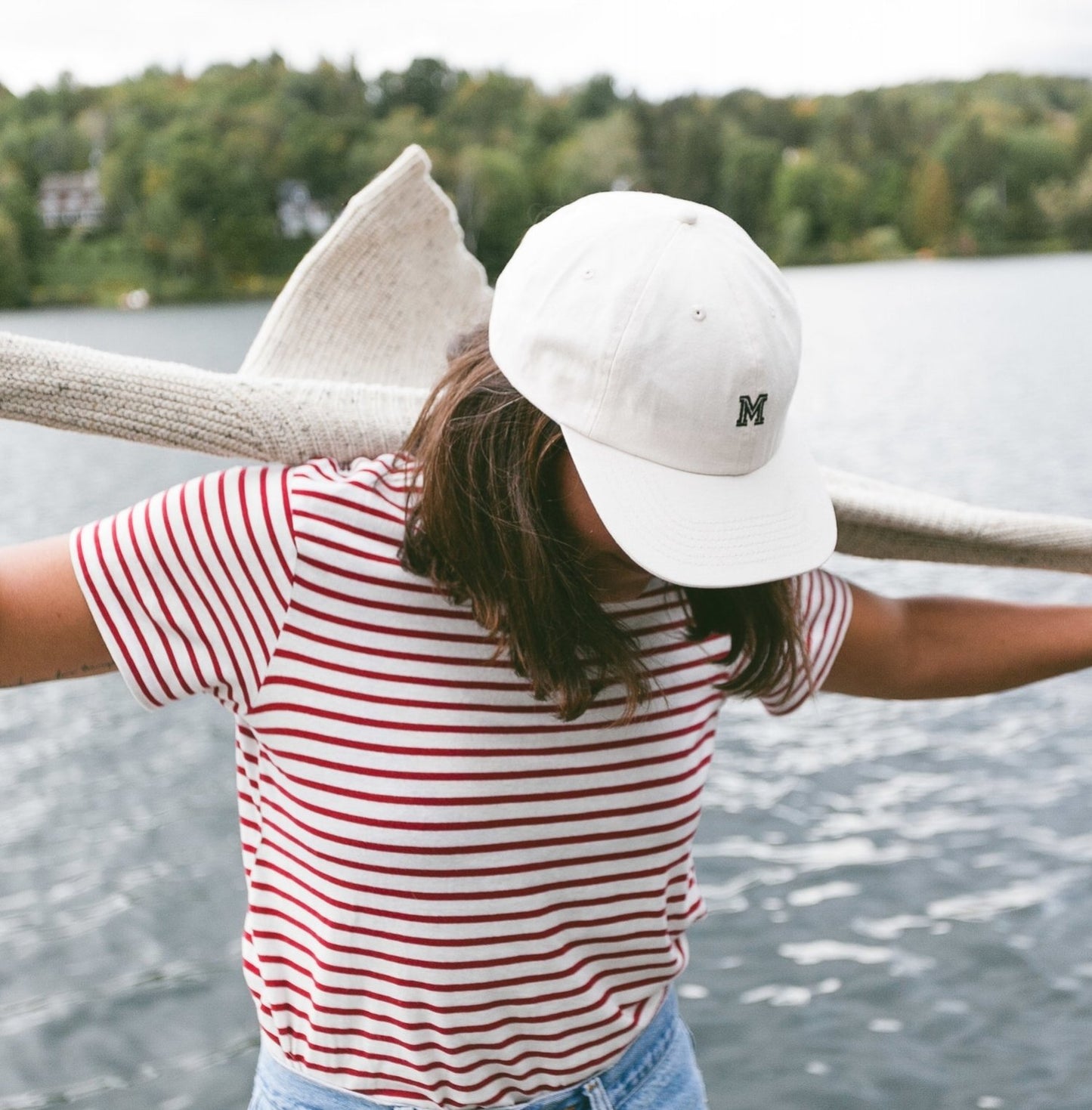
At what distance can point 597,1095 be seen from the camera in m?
1.19

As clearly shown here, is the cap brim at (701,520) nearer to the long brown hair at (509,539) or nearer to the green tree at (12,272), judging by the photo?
the long brown hair at (509,539)

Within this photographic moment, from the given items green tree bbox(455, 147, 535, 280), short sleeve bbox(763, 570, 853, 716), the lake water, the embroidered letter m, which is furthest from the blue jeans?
green tree bbox(455, 147, 535, 280)

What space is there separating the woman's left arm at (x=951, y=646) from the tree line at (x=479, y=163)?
1012 inches

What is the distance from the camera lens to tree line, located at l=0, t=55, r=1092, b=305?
44.2 m

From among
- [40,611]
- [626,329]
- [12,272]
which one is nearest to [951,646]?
[626,329]

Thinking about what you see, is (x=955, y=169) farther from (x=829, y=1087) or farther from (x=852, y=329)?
(x=829, y=1087)

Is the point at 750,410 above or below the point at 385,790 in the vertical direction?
above

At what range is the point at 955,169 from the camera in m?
68.9

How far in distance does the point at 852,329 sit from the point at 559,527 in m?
32.1

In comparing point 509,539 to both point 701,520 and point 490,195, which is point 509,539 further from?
point 490,195

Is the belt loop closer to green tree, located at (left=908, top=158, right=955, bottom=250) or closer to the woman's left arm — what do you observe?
the woman's left arm

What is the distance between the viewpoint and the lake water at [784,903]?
15.6 feet

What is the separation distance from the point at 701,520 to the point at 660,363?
0.13 m

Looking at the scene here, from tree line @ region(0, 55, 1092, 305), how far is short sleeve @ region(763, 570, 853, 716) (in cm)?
2581
